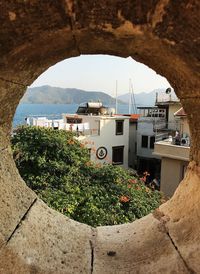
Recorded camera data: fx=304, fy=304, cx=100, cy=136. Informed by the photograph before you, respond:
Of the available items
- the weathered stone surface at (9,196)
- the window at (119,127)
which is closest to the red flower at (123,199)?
the weathered stone surface at (9,196)

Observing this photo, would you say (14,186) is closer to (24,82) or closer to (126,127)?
(24,82)

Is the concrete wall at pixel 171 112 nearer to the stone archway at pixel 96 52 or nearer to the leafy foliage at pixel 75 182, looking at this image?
the leafy foliage at pixel 75 182

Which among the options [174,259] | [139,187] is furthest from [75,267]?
[139,187]

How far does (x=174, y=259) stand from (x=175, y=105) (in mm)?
22897

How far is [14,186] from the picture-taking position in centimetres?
206

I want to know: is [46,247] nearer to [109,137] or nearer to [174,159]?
[174,159]

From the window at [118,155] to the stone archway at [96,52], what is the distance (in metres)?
21.2

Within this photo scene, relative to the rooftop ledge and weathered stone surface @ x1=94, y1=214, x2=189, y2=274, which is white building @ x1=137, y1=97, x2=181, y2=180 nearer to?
the rooftop ledge

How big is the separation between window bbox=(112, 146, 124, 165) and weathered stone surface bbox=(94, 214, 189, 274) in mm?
21180

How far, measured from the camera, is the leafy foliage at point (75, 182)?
6.07 m

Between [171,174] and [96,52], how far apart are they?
12.3 metres

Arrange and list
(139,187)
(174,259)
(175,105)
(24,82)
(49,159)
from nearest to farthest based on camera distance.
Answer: (174,259) < (24,82) < (49,159) < (139,187) < (175,105)

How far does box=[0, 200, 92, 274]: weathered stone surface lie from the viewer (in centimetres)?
172

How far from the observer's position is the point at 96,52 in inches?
78.6
